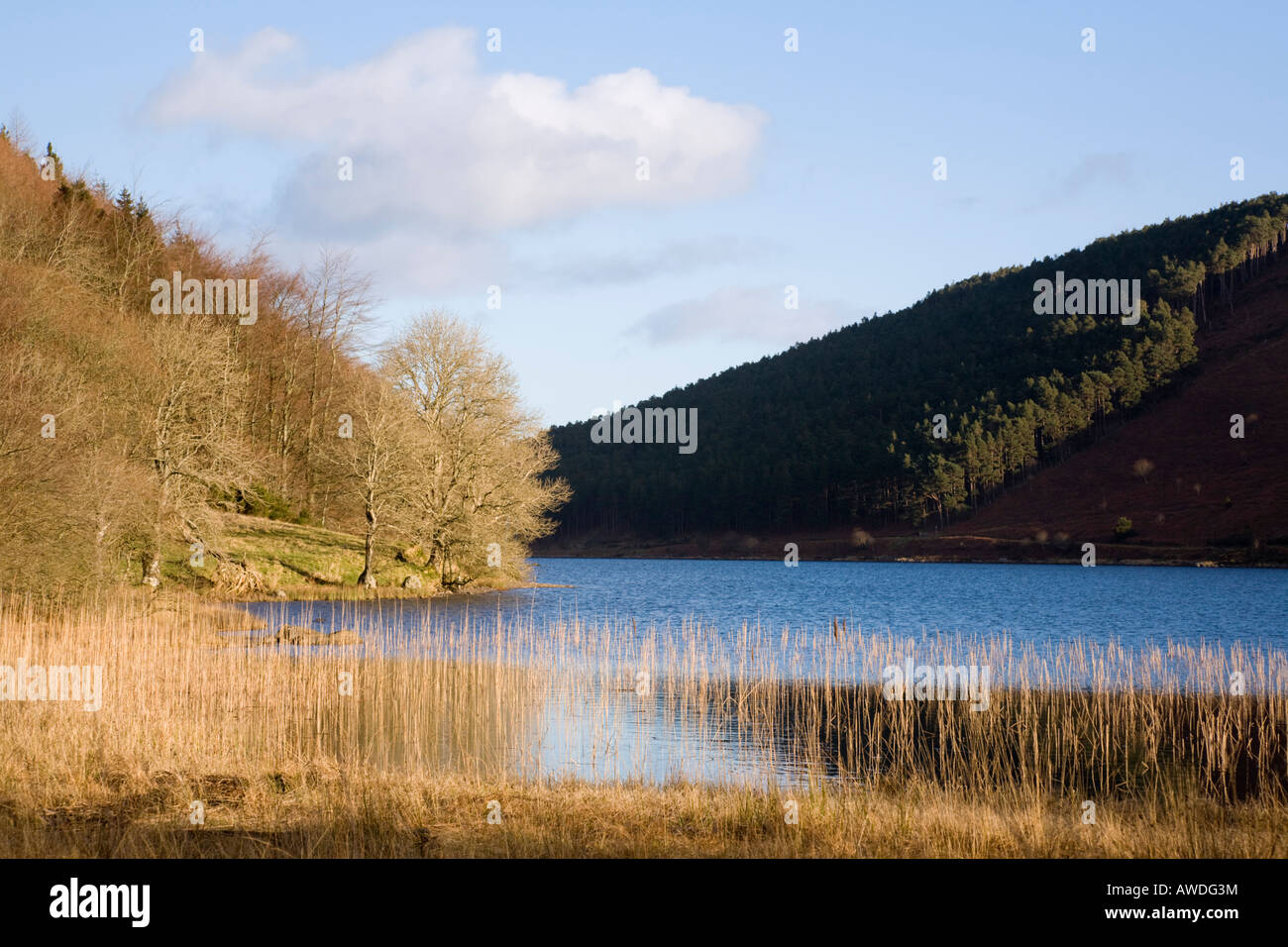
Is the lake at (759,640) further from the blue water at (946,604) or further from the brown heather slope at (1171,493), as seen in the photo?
the brown heather slope at (1171,493)

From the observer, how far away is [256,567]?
39625mm

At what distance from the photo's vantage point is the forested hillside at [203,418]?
20.9 metres

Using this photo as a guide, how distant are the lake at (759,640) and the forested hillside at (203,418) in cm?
427

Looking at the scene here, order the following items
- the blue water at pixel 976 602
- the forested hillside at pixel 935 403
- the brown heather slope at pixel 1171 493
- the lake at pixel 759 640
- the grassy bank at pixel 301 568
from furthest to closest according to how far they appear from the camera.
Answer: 1. the forested hillside at pixel 935 403
2. the brown heather slope at pixel 1171 493
3. the grassy bank at pixel 301 568
4. the blue water at pixel 976 602
5. the lake at pixel 759 640

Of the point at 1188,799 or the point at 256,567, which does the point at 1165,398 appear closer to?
the point at 256,567

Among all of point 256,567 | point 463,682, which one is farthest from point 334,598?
point 463,682

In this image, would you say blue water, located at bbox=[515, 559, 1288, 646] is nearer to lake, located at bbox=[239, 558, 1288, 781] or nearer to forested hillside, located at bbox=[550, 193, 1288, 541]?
lake, located at bbox=[239, 558, 1288, 781]

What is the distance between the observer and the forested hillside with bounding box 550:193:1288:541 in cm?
11775

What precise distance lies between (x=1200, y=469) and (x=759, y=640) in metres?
100.0
